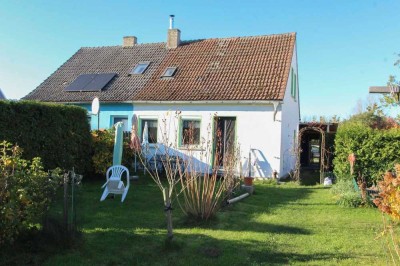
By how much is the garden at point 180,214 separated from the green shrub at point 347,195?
25 mm

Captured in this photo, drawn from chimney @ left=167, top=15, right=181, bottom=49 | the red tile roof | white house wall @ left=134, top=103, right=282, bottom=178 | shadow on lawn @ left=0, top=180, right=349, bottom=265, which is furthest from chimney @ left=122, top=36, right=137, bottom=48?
shadow on lawn @ left=0, top=180, right=349, bottom=265

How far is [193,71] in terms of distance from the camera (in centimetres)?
1762

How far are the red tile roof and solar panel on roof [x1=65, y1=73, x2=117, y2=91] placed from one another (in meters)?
2.48

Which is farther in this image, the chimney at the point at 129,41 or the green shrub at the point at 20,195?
the chimney at the point at 129,41

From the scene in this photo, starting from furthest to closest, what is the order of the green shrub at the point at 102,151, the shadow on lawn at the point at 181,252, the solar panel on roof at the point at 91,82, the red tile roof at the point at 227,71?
the solar panel on roof at the point at 91,82 → the red tile roof at the point at 227,71 → the green shrub at the point at 102,151 → the shadow on lawn at the point at 181,252

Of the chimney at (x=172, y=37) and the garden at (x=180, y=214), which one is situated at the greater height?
the chimney at (x=172, y=37)

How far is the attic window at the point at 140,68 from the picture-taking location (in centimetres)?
1892

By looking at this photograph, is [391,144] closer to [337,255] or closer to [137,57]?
[337,255]

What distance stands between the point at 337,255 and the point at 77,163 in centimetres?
914

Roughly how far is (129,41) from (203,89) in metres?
7.99

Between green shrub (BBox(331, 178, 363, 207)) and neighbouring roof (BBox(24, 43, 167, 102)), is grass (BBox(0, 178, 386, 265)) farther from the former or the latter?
neighbouring roof (BBox(24, 43, 167, 102))

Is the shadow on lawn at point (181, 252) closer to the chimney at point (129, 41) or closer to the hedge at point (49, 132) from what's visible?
the hedge at point (49, 132)

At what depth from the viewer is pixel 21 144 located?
10.1 m

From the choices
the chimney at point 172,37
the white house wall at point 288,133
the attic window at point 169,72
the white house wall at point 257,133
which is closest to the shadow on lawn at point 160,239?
the white house wall at point 257,133
